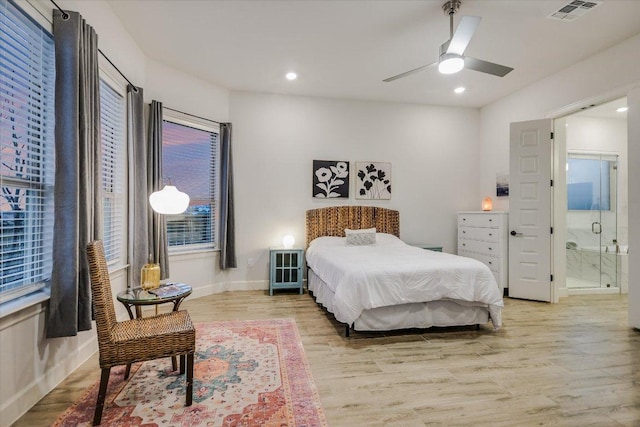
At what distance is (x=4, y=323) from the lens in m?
1.71

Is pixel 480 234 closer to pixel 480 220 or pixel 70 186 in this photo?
pixel 480 220

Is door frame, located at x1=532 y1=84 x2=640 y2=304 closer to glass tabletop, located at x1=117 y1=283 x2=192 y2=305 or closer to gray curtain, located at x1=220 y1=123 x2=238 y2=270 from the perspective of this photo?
gray curtain, located at x1=220 y1=123 x2=238 y2=270

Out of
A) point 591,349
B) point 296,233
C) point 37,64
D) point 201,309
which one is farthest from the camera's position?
point 296,233

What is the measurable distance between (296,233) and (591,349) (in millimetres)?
3598

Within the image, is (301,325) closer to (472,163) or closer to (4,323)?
(4,323)

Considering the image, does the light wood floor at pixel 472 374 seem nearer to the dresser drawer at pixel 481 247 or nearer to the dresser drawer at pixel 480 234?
the dresser drawer at pixel 481 247

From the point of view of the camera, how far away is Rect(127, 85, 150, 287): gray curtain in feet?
11.1

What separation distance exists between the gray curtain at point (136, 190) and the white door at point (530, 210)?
15.7ft

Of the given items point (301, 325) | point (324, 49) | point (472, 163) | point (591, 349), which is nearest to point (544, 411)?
point (591, 349)

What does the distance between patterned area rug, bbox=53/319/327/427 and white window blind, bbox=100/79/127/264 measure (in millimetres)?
1344

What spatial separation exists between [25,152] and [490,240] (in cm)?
517

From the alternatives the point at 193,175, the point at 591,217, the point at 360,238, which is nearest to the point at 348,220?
the point at 360,238

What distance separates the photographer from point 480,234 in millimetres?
4891

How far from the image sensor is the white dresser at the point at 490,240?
4577mm
